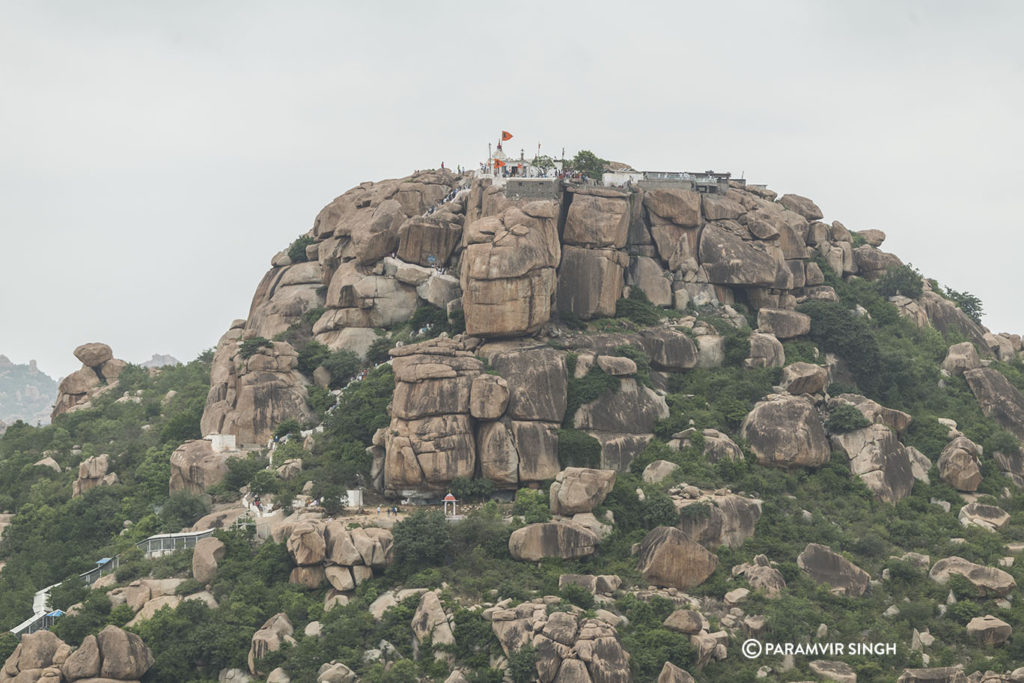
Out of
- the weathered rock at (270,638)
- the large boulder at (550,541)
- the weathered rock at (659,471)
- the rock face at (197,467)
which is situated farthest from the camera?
the rock face at (197,467)

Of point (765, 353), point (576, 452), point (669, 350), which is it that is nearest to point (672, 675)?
point (576, 452)

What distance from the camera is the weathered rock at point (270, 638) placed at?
1858 inches

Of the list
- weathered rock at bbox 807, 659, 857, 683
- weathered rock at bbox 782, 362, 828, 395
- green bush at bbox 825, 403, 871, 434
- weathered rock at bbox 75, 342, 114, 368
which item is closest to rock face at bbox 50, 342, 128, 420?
weathered rock at bbox 75, 342, 114, 368

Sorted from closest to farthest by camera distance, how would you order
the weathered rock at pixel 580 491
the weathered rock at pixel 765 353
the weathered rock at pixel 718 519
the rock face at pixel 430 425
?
1. the weathered rock at pixel 718 519
2. the weathered rock at pixel 580 491
3. the rock face at pixel 430 425
4. the weathered rock at pixel 765 353

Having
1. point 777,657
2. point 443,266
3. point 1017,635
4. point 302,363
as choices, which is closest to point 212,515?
point 302,363

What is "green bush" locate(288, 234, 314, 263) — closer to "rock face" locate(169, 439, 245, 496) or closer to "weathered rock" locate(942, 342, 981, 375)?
"rock face" locate(169, 439, 245, 496)

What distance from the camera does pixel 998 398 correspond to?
221 ft

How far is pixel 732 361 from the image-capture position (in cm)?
6656

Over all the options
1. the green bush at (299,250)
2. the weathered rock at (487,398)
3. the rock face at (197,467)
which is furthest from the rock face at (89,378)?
the weathered rock at (487,398)

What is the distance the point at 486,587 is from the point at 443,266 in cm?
2535

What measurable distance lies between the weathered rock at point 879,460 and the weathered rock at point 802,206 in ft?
72.0

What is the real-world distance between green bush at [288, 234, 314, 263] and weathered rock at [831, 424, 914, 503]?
3439 cm

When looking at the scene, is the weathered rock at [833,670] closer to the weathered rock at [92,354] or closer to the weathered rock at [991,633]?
the weathered rock at [991,633]

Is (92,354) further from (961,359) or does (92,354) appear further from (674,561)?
(961,359)
